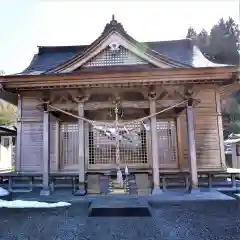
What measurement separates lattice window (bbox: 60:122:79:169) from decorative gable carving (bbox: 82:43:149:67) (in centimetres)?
256

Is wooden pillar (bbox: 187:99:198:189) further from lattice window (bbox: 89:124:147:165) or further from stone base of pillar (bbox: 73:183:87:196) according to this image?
stone base of pillar (bbox: 73:183:87:196)

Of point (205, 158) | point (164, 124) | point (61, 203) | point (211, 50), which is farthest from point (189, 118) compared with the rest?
point (211, 50)

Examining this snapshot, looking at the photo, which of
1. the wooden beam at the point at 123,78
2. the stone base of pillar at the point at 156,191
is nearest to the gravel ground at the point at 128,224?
the stone base of pillar at the point at 156,191

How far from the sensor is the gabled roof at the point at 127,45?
893 cm

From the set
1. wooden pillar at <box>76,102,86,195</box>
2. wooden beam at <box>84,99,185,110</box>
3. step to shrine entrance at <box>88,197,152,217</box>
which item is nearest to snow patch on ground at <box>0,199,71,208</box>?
wooden pillar at <box>76,102,86,195</box>

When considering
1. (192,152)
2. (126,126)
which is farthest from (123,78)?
(192,152)

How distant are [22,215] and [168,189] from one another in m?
4.50

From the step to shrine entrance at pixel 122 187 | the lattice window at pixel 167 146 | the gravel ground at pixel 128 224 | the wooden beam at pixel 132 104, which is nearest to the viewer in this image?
the gravel ground at pixel 128 224

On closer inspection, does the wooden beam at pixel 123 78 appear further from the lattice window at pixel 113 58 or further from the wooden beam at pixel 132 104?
the lattice window at pixel 113 58

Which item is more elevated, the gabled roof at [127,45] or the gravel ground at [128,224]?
the gabled roof at [127,45]

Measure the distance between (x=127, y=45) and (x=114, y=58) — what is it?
0.71 meters

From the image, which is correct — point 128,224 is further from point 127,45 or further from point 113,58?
point 127,45

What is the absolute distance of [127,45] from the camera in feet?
31.1

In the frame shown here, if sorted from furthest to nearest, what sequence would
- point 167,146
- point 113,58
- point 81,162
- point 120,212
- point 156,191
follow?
point 113,58 → point 167,146 → point 81,162 → point 156,191 → point 120,212
